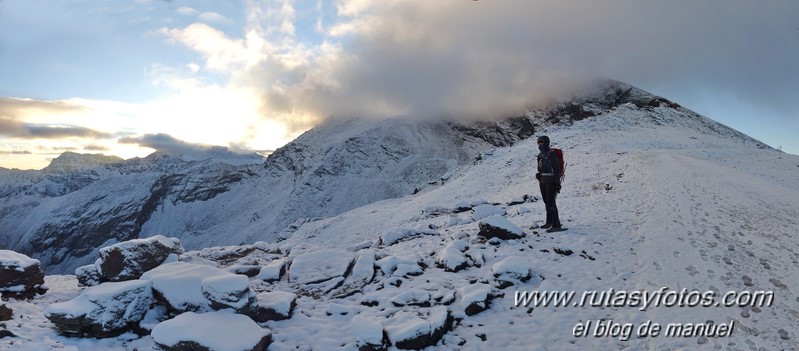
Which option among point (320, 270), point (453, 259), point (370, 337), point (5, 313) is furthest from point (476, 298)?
point (5, 313)

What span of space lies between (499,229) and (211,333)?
384 inches

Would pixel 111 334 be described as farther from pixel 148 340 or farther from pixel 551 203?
pixel 551 203

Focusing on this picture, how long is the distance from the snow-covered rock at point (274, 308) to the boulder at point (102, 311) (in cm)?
273

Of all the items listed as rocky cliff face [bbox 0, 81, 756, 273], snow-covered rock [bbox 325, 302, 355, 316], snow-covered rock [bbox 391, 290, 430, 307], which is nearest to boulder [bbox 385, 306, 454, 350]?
snow-covered rock [bbox 391, 290, 430, 307]

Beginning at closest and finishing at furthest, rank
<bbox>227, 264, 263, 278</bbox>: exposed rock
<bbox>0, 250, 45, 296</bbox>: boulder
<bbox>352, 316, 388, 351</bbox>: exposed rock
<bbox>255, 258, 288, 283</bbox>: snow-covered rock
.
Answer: <bbox>352, 316, 388, 351</bbox>: exposed rock, <bbox>0, 250, 45, 296</bbox>: boulder, <bbox>255, 258, 288, 283</bbox>: snow-covered rock, <bbox>227, 264, 263, 278</bbox>: exposed rock

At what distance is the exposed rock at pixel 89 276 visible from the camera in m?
13.2

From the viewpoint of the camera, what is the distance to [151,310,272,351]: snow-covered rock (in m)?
7.81

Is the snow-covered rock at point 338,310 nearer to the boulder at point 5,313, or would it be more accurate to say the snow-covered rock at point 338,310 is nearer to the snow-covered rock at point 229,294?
the snow-covered rock at point 229,294

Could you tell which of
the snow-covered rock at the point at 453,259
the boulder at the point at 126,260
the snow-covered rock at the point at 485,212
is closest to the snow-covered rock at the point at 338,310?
the snow-covered rock at the point at 453,259

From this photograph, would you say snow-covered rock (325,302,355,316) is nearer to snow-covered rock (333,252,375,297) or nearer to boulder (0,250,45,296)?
snow-covered rock (333,252,375,297)

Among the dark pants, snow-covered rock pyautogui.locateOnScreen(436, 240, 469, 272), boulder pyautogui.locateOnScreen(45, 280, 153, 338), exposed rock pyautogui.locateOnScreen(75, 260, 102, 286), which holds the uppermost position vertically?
the dark pants

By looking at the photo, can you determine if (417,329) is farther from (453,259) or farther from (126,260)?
(126,260)

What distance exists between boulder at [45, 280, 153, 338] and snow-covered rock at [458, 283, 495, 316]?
7737 millimetres

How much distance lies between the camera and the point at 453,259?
1246cm
